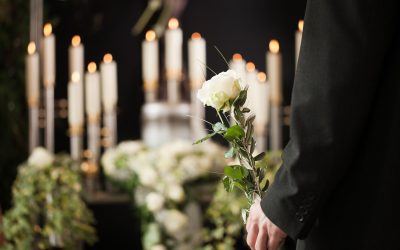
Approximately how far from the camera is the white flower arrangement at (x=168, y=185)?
9.16 feet

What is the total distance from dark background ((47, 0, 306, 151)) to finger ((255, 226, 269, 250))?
2.68m

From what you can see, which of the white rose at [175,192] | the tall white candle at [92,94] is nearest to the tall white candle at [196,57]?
the tall white candle at [92,94]

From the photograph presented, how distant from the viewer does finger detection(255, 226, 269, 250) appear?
1215mm

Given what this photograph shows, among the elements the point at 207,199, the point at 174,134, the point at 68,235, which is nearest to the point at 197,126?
the point at 174,134

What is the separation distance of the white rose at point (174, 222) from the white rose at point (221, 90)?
1472 mm

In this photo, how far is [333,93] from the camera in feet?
3.81

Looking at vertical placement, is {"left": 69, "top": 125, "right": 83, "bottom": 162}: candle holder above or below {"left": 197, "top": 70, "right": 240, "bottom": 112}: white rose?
below

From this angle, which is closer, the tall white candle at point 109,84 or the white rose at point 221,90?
the white rose at point 221,90

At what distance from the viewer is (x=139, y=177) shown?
9.50ft

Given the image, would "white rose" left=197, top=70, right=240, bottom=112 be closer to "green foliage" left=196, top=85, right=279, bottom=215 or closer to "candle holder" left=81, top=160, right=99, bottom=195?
"green foliage" left=196, top=85, right=279, bottom=215

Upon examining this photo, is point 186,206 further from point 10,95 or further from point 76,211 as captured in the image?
point 10,95

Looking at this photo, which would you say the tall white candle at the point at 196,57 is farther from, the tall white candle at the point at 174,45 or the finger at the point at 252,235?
the finger at the point at 252,235

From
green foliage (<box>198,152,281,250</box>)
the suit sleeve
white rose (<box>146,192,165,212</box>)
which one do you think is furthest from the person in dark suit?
white rose (<box>146,192,165,212</box>)

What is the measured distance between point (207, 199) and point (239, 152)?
1.58 metres
